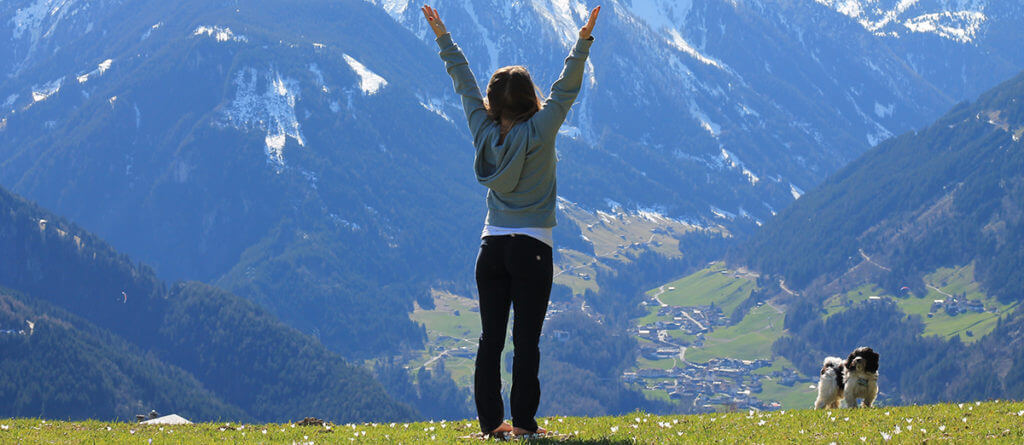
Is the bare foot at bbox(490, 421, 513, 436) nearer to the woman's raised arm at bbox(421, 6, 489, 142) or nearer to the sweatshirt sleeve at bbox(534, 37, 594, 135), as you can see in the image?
the woman's raised arm at bbox(421, 6, 489, 142)

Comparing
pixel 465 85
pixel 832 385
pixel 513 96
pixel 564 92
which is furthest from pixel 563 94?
pixel 832 385

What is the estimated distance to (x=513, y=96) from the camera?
1706 centimetres

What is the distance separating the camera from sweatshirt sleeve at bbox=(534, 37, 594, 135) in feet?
55.0

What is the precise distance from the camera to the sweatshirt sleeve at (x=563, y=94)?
16766mm

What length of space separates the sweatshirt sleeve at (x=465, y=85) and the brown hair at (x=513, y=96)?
27cm

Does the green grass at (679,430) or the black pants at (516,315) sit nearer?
the black pants at (516,315)

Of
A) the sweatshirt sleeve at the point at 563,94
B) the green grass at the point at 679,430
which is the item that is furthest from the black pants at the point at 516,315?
the sweatshirt sleeve at the point at 563,94

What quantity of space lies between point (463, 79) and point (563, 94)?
2.08 m

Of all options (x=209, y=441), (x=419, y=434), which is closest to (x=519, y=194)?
(x=419, y=434)

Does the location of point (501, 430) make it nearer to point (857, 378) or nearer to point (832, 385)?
point (857, 378)

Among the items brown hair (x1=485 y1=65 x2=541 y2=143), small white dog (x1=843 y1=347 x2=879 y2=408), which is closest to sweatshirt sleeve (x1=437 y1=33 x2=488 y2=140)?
brown hair (x1=485 y1=65 x2=541 y2=143)

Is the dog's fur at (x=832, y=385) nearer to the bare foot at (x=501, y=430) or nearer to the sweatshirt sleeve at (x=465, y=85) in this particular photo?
the bare foot at (x=501, y=430)

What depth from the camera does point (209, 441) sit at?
19.7 m

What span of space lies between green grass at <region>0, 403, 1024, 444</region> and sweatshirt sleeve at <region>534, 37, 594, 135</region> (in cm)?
538
